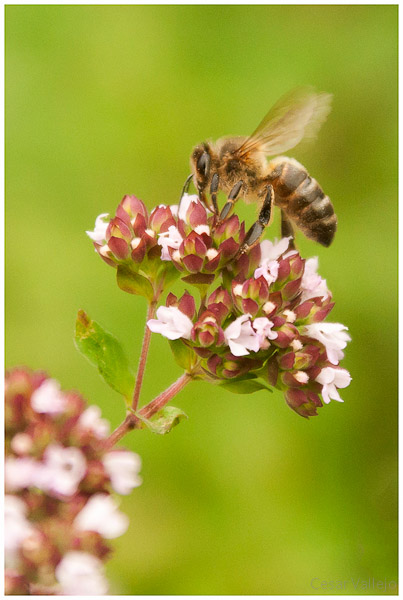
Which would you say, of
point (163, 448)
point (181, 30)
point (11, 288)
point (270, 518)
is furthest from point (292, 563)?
point (181, 30)

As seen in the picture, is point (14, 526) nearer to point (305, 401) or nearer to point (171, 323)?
point (171, 323)

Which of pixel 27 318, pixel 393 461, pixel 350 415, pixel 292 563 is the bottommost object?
pixel 292 563

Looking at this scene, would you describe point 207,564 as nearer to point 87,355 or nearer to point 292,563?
point 292,563

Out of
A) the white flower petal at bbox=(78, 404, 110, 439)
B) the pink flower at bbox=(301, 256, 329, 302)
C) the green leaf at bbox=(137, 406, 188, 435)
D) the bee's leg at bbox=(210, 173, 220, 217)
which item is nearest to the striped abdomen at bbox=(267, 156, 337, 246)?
the bee's leg at bbox=(210, 173, 220, 217)

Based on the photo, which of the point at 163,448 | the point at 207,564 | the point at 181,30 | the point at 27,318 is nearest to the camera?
the point at 207,564

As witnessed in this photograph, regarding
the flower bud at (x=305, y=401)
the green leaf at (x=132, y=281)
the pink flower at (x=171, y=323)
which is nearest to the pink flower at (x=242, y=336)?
the pink flower at (x=171, y=323)
